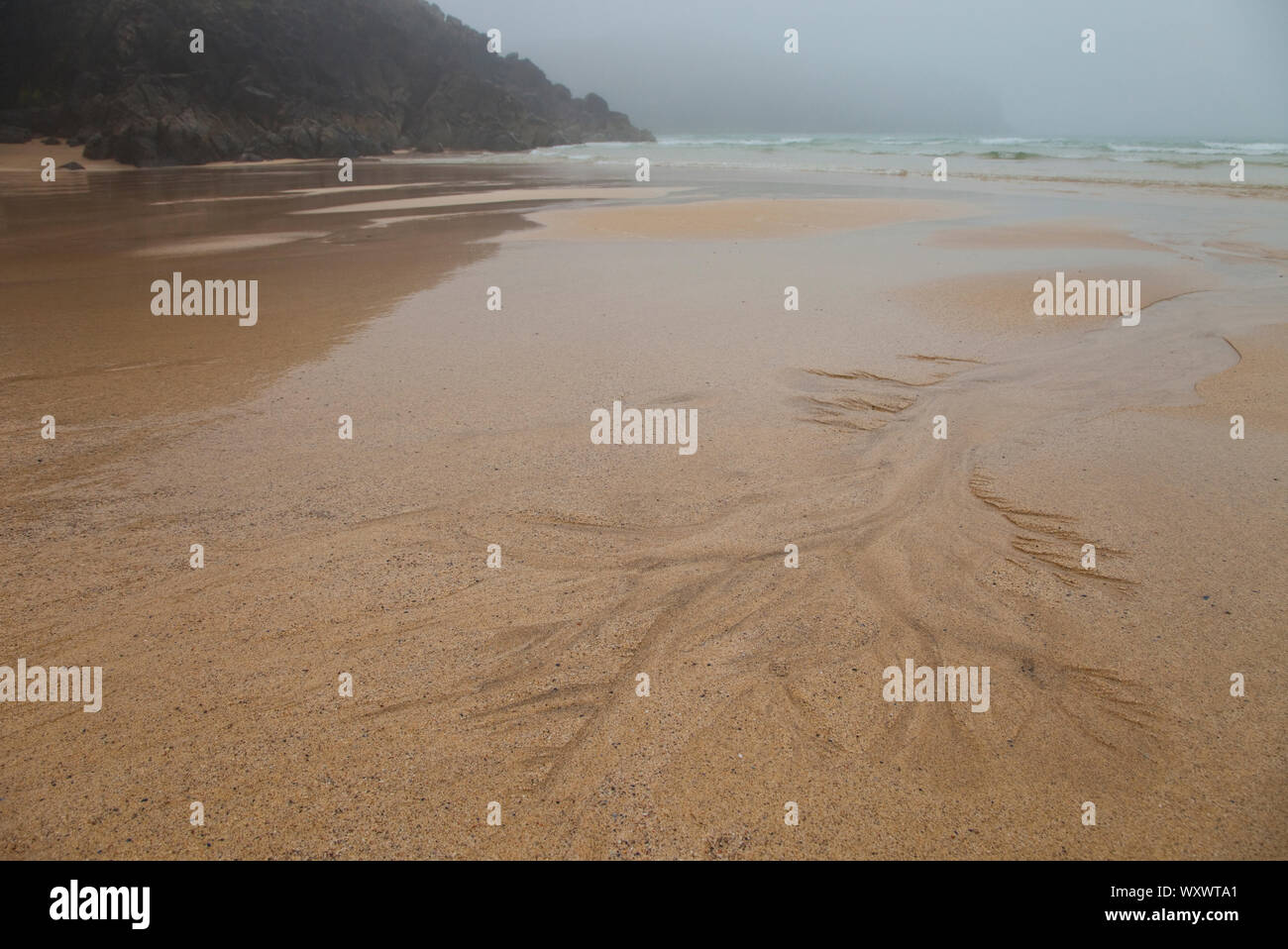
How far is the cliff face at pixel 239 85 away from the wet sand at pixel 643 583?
52901 mm

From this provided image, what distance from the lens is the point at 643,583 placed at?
324cm

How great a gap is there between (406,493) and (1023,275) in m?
8.65

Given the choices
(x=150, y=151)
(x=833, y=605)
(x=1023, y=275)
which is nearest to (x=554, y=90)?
(x=150, y=151)

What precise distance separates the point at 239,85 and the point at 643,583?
6920 centimetres

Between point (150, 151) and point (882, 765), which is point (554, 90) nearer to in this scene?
point (150, 151)

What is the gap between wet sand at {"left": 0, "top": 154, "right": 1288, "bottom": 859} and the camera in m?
2.17

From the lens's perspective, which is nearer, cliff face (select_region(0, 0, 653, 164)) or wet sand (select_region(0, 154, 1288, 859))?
wet sand (select_region(0, 154, 1288, 859))

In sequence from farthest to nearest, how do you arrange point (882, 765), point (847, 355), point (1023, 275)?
point (1023, 275), point (847, 355), point (882, 765)

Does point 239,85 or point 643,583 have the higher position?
point 239,85

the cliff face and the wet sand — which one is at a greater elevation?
the cliff face

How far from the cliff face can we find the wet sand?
52.9 m

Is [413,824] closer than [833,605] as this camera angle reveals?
Yes

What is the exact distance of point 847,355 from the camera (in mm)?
6188

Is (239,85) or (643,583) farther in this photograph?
(239,85)
